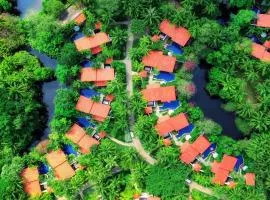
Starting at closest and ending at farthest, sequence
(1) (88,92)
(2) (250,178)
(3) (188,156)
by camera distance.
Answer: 1. (2) (250,178)
2. (3) (188,156)
3. (1) (88,92)

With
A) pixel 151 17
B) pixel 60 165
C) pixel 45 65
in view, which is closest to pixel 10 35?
pixel 45 65

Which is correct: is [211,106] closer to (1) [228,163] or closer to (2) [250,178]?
(1) [228,163]

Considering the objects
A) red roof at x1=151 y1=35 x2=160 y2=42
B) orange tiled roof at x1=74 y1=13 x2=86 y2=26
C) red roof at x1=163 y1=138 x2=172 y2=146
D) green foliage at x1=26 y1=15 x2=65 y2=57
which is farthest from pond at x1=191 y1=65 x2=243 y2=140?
green foliage at x1=26 y1=15 x2=65 y2=57

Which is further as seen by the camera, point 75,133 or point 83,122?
point 83,122

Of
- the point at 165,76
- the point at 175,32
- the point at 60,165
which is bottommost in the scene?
the point at 60,165

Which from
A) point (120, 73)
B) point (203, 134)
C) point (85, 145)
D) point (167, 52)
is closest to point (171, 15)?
point (167, 52)

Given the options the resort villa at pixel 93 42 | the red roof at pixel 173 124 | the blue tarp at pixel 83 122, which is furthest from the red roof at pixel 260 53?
the blue tarp at pixel 83 122

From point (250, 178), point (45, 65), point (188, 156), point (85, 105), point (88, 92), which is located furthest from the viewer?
point (45, 65)

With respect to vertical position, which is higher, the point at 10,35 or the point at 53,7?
the point at 53,7

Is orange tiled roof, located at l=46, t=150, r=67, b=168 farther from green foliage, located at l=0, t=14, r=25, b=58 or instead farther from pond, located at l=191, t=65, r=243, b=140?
pond, located at l=191, t=65, r=243, b=140
